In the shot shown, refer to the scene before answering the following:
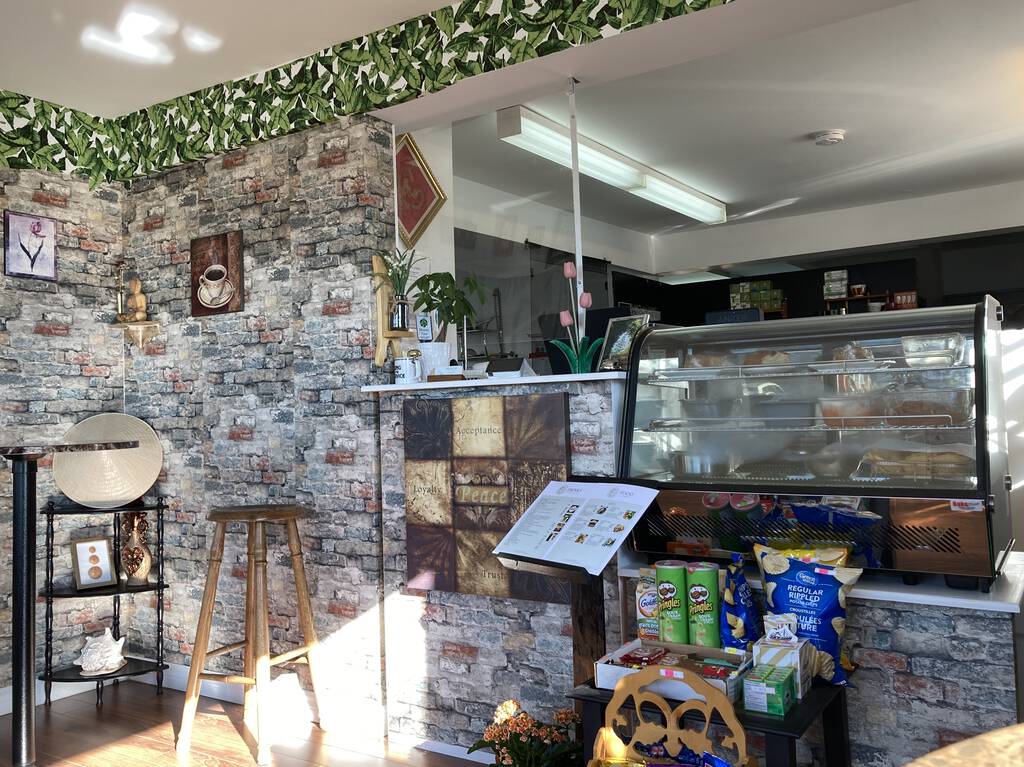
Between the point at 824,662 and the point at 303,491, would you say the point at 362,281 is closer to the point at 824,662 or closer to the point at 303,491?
the point at 303,491

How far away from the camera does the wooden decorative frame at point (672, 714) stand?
2.02m

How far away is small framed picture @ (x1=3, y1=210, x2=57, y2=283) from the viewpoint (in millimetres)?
4246

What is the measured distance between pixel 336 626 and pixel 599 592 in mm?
1656

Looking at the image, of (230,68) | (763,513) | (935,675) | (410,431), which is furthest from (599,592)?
(230,68)

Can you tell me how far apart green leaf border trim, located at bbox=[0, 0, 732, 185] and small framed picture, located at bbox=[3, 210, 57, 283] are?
0.29 meters

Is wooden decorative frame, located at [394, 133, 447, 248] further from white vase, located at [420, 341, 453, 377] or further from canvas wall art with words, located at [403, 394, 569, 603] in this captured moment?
canvas wall art with words, located at [403, 394, 569, 603]

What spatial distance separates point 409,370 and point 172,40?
1.73 meters

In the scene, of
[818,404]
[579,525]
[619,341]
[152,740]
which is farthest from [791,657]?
[152,740]

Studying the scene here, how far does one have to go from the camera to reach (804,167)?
6.23 metres

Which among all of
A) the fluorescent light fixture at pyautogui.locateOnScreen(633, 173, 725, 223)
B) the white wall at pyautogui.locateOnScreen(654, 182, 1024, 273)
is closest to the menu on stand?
the fluorescent light fixture at pyautogui.locateOnScreen(633, 173, 725, 223)

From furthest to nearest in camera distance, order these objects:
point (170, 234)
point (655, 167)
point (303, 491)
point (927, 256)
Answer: point (927, 256)
point (655, 167)
point (170, 234)
point (303, 491)

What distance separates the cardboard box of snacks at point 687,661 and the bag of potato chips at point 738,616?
40 mm

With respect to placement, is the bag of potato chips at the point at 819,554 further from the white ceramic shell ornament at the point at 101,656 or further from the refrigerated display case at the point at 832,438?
the white ceramic shell ornament at the point at 101,656

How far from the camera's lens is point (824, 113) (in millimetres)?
5090
